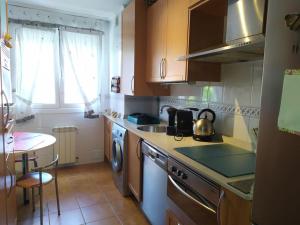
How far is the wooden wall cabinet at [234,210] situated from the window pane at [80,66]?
9.39 feet

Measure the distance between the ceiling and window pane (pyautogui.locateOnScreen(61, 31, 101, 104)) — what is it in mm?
330

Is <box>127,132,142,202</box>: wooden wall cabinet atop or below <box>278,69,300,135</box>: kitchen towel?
below

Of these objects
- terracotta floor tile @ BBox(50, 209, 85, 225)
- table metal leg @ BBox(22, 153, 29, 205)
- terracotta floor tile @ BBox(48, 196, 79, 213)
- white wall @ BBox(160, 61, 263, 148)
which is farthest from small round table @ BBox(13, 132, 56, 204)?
white wall @ BBox(160, 61, 263, 148)

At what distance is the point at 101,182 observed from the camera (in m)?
2.93

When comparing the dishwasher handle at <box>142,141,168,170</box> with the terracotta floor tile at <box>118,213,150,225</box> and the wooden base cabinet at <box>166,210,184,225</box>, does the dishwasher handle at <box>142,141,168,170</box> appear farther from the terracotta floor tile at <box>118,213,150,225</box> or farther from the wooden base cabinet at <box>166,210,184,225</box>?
the terracotta floor tile at <box>118,213,150,225</box>

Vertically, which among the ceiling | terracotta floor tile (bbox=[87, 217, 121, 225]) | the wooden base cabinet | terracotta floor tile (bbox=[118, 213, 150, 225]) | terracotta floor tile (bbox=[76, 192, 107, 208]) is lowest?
terracotta floor tile (bbox=[87, 217, 121, 225])

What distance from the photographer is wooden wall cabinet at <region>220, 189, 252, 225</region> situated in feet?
3.01

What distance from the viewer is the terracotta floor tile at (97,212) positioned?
2130mm

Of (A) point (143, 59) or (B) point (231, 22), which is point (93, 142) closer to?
(A) point (143, 59)

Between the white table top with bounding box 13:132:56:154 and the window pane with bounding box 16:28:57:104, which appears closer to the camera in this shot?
the white table top with bounding box 13:132:56:154

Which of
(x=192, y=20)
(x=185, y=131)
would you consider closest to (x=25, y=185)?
(x=185, y=131)

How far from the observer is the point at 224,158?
136 cm

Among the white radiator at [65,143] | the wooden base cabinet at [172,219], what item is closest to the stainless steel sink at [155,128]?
the wooden base cabinet at [172,219]

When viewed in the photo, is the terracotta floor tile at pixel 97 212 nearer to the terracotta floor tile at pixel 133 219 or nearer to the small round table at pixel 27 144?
the terracotta floor tile at pixel 133 219
